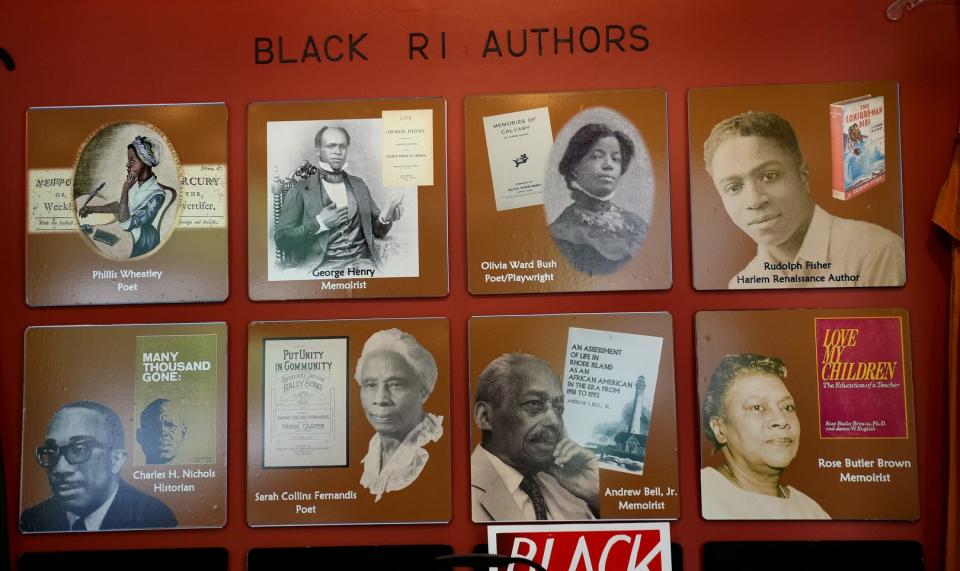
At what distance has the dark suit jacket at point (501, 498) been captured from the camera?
8.30ft

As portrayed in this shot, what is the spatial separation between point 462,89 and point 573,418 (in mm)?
1129

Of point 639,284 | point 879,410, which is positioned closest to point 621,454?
point 639,284

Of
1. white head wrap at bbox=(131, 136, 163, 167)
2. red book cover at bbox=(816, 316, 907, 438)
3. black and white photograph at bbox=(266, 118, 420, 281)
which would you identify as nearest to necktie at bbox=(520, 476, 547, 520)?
black and white photograph at bbox=(266, 118, 420, 281)

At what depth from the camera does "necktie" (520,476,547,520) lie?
2.53 meters

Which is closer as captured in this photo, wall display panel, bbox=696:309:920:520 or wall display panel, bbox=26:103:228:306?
wall display panel, bbox=696:309:920:520

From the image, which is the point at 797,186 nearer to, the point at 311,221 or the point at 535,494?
the point at 535,494

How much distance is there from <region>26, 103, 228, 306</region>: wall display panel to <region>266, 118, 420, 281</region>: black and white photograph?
0.61 feet

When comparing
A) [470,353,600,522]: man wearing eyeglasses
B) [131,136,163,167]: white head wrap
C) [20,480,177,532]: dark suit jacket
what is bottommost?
[20,480,177,532]: dark suit jacket

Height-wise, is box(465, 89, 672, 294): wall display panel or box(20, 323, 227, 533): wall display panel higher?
box(465, 89, 672, 294): wall display panel

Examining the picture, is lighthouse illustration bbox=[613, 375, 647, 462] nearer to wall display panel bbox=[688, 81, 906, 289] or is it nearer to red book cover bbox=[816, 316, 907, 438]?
wall display panel bbox=[688, 81, 906, 289]

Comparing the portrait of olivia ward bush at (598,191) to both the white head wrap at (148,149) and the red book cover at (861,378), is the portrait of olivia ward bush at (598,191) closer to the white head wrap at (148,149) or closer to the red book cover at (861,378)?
the red book cover at (861,378)

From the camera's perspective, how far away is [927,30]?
263cm

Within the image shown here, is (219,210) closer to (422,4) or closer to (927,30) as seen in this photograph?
(422,4)

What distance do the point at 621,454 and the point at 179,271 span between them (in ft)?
5.02
